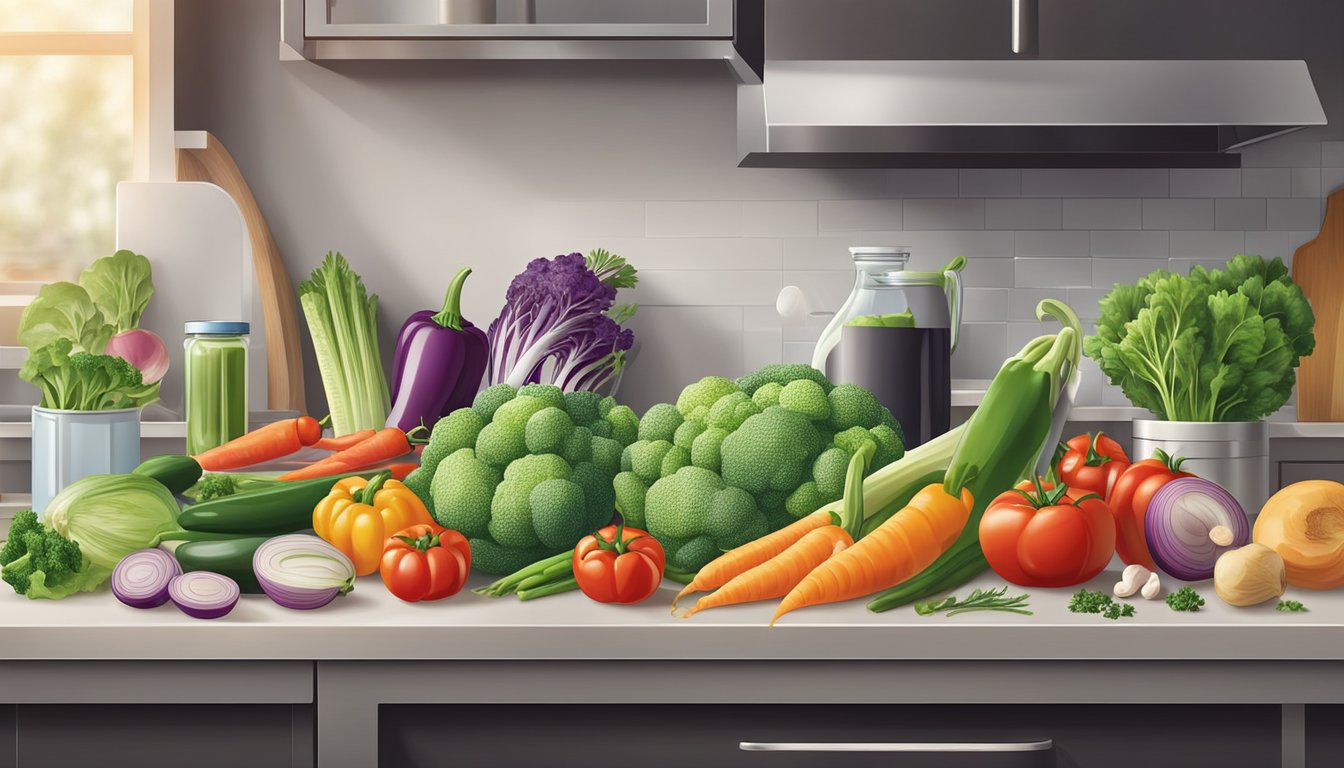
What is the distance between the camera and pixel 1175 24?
248 centimetres

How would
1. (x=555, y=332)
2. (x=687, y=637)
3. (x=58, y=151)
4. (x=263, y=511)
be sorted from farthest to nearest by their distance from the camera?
(x=58, y=151)
(x=555, y=332)
(x=263, y=511)
(x=687, y=637)

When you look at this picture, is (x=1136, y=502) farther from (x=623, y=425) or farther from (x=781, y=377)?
(x=623, y=425)

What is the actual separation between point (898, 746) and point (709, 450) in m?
0.32

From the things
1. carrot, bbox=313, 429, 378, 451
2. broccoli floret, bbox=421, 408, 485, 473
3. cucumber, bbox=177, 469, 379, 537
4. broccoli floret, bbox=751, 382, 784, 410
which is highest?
broccoli floret, bbox=751, 382, 784, 410

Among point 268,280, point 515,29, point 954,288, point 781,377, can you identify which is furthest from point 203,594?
point 268,280

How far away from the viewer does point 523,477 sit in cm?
101

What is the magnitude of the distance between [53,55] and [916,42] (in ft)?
7.84

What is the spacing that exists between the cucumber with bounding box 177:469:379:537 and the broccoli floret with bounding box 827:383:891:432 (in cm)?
56

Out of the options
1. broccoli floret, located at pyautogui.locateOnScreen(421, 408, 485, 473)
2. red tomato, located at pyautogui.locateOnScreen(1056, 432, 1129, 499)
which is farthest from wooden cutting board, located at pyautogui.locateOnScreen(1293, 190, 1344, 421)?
broccoli floret, located at pyautogui.locateOnScreen(421, 408, 485, 473)

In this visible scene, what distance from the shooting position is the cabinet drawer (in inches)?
34.7

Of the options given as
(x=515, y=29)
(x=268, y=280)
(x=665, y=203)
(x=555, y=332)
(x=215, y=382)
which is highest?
(x=515, y=29)

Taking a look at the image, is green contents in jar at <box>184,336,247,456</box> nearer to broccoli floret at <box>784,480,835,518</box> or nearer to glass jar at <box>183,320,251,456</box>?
glass jar at <box>183,320,251,456</box>

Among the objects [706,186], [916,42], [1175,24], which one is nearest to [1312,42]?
[1175,24]

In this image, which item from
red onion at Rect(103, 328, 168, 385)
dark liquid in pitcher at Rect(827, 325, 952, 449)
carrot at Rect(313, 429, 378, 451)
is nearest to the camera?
dark liquid in pitcher at Rect(827, 325, 952, 449)
